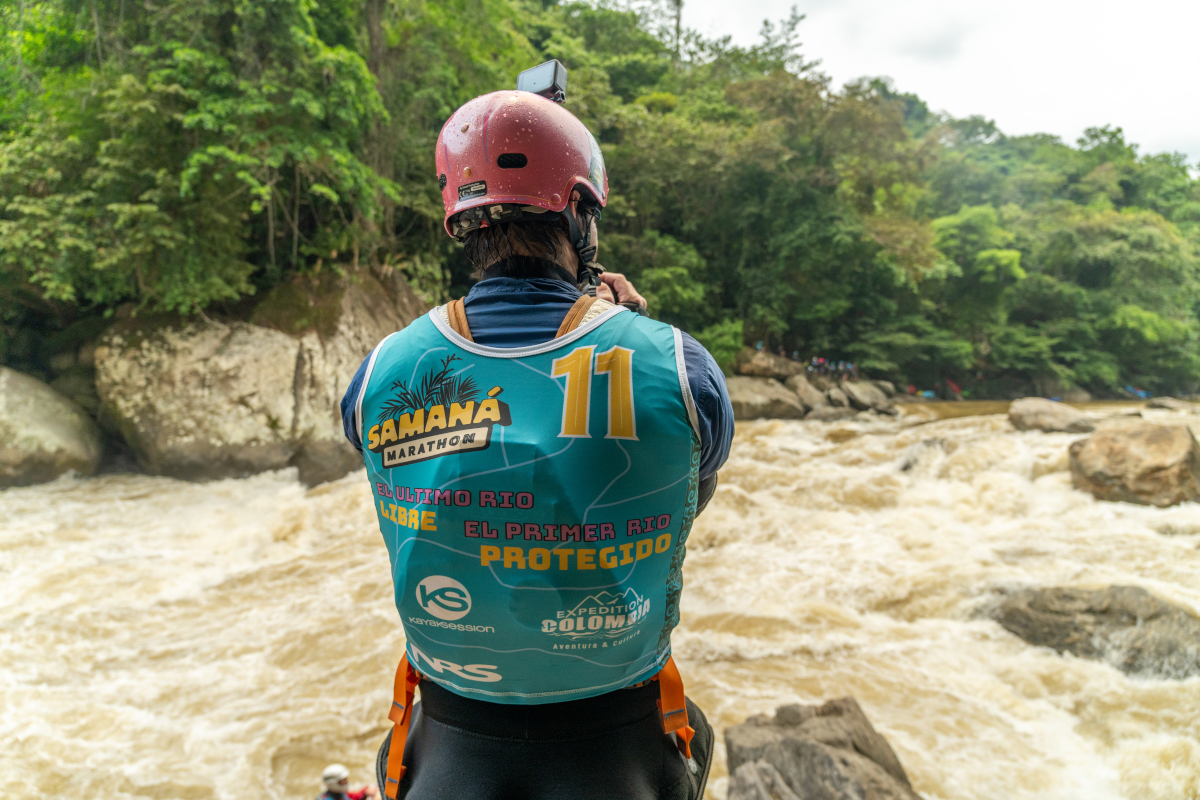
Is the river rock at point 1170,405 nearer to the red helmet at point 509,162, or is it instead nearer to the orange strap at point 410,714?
the orange strap at point 410,714

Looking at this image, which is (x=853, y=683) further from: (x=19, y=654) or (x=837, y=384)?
(x=837, y=384)

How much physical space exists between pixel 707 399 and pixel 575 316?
236 millimetres

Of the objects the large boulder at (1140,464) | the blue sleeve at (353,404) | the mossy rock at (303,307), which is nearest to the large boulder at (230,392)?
the mossy rock at (303,307)

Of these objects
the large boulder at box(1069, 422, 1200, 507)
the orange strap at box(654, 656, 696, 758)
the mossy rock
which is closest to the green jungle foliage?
the mossy rock

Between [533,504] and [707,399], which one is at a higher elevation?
[707,399]

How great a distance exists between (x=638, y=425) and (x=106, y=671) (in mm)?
4479

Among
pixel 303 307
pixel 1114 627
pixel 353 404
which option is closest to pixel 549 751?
pixel 353 404

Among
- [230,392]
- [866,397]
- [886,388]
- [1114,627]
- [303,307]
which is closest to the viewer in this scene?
[1114,627]

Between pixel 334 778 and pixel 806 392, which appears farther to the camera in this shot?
pixel 806 392

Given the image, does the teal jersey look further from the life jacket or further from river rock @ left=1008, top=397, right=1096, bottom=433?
river rock @ left=1008, top=397, right=1096, bottom=433

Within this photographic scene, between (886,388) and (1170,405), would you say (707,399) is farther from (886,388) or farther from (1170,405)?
(1170,405)

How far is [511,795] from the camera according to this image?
0.93m

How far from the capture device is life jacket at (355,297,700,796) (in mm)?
835

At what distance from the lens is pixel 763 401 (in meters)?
12.4
